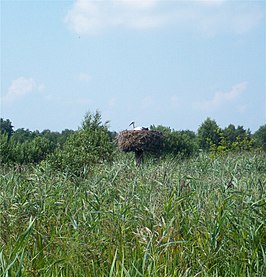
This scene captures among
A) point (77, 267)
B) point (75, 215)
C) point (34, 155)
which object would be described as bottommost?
point (77, 267)

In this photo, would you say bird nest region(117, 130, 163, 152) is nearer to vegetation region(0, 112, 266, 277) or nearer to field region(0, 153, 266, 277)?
vegetation region(0, 112, 266, 277)

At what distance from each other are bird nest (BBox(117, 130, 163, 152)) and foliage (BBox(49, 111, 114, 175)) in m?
0.37

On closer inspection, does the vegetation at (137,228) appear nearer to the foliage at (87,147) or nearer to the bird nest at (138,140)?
the foliage at (87,147)

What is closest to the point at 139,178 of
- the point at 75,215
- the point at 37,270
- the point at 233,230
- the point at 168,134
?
the point at 75,215

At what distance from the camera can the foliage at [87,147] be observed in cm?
934

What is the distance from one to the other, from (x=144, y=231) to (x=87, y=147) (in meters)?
6.93

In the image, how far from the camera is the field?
3459 millimetres

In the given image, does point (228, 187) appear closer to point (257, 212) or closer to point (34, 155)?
point (257, 212)

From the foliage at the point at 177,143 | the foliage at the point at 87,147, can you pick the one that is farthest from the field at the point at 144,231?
the foliage at the point at 177,143

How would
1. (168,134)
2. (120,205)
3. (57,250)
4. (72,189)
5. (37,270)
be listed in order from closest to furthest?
(37,270) < (57,250) < (120,205) < (72,189) < (168,134)

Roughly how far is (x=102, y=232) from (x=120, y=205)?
12.8 inches

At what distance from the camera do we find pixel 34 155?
10.5 m

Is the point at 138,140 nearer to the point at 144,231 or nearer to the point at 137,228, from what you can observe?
the point at 137,228

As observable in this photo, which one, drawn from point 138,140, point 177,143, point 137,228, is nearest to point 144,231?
point 137,228
